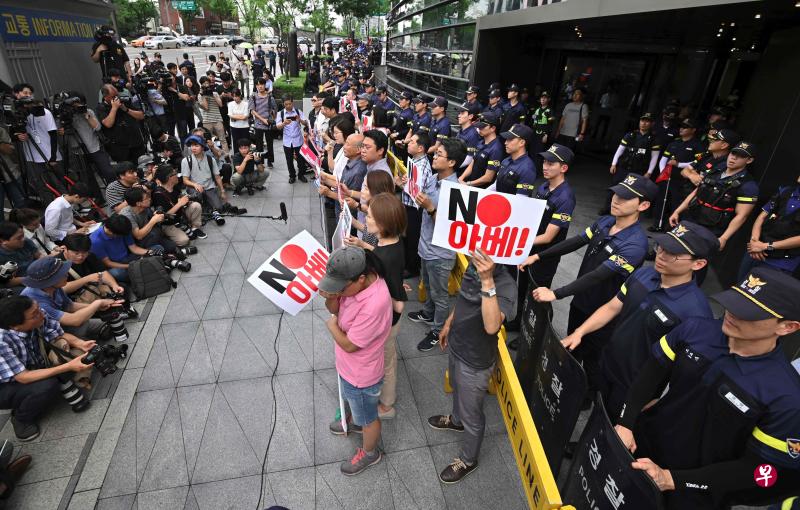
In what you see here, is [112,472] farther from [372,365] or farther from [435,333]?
[435,333]

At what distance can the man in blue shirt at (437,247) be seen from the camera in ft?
14.2

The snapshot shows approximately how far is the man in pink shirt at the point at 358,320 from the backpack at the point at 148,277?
3.88 meters

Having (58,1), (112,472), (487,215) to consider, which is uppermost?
(58,1)

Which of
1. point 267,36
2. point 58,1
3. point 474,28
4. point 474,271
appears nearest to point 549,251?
point 474,271

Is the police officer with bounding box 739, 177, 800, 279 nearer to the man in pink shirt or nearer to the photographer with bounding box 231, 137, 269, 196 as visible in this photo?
the man in pink shirt

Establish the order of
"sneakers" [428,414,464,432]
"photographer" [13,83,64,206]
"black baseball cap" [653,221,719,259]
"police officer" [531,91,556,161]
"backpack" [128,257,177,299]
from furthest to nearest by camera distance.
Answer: "police officer" [531,91,556,161] → "photographer" [13,83,64,206] → "backpack" [128,257,177,299] → "sneakers" [428,414,464,432] → "black baseball cap" [653,221,719,259]

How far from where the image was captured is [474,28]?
1198cm

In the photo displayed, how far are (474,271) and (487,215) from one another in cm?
57

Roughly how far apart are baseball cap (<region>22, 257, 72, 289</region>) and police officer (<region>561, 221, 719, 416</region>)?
4.80 metres

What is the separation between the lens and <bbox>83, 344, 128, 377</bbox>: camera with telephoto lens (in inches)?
148

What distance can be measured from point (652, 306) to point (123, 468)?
435 centimetres

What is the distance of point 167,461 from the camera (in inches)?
135

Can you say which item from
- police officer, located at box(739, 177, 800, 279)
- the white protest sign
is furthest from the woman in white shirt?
police officer, located at box(739, 177, 800, 279)

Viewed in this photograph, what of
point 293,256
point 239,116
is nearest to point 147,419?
point 293,256
